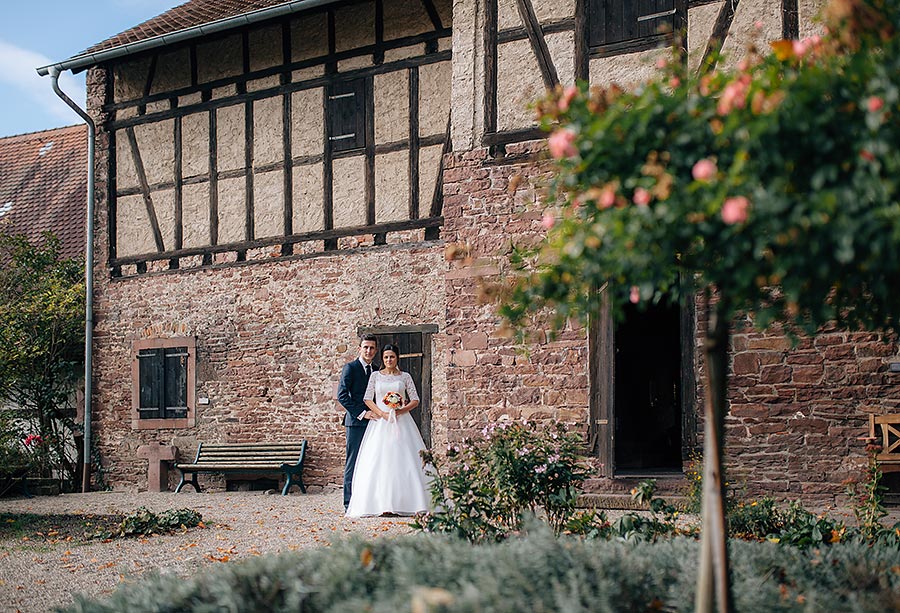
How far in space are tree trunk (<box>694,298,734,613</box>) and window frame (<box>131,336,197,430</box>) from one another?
36.6 ft

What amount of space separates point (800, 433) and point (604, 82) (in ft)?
12.2

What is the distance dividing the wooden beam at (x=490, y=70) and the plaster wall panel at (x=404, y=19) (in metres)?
1.90

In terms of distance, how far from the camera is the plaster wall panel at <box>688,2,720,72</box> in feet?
30.6

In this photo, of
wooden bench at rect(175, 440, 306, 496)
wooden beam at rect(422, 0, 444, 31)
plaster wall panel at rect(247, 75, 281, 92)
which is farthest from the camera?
plaster wall panel at rect(247, 75, 281, 92)

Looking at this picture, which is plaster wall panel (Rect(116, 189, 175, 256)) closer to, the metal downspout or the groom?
the metal downspout

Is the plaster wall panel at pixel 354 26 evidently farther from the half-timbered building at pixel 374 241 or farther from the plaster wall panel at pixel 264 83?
the plaster wall panel at pixel 264 83

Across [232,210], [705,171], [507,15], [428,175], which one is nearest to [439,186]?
[428,175]

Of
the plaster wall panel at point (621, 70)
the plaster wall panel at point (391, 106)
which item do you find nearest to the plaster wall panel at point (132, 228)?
the plaster wall panel at point (391, 106)

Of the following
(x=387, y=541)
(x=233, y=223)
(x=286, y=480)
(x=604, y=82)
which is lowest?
(x=286, y=480)

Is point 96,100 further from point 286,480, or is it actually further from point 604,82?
point 604,82

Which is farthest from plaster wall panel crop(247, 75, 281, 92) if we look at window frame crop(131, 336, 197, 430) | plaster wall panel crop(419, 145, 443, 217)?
window frame crop(131, 336, 197, 430)

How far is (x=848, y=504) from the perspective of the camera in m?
8.60

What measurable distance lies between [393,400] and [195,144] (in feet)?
20.3

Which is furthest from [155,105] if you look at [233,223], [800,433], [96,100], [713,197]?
[713,197]
